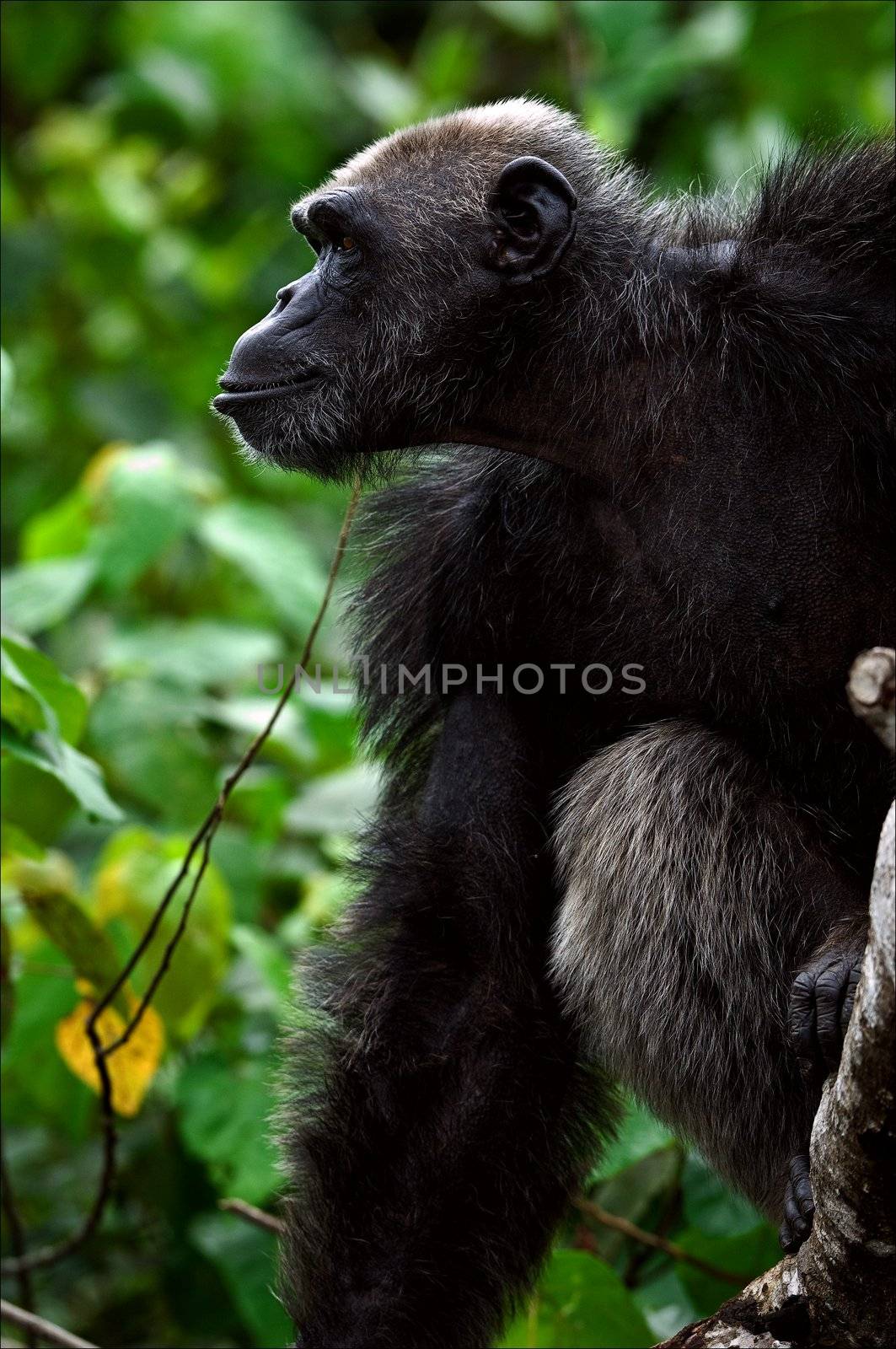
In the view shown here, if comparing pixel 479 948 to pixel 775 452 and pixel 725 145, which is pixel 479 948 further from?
pixel 725 145

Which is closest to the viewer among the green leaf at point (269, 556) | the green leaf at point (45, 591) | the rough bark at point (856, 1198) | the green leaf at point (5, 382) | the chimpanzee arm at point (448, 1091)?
the rough bark at point (856, 1198)

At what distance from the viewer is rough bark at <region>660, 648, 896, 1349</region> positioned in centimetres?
172

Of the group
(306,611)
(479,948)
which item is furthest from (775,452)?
(306,611)

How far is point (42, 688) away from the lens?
10.3ft

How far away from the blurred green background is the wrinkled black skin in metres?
0.24

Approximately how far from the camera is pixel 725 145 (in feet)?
20.4

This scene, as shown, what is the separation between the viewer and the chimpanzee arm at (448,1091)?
2953mm

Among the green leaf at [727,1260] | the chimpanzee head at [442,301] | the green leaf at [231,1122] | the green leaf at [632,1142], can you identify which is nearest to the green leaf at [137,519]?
the chimpanzee head at [442,301]

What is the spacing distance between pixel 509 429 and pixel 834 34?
11.1 ft

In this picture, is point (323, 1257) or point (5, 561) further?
point (5, 561)

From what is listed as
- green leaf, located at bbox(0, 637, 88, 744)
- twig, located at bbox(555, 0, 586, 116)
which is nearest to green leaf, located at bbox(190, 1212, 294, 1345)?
green leaf, located at bbox(0, 637, 88, 744)

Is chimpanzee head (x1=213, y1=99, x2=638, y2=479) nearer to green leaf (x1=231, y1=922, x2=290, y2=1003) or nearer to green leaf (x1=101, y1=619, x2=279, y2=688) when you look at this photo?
green leaf (x1=231, y1=922, x2=290, y2=1003)

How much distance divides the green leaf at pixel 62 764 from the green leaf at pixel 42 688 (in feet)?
0.10

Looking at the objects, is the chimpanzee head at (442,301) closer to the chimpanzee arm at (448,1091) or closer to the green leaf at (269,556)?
the chimpanzee arm at (448,1091)
